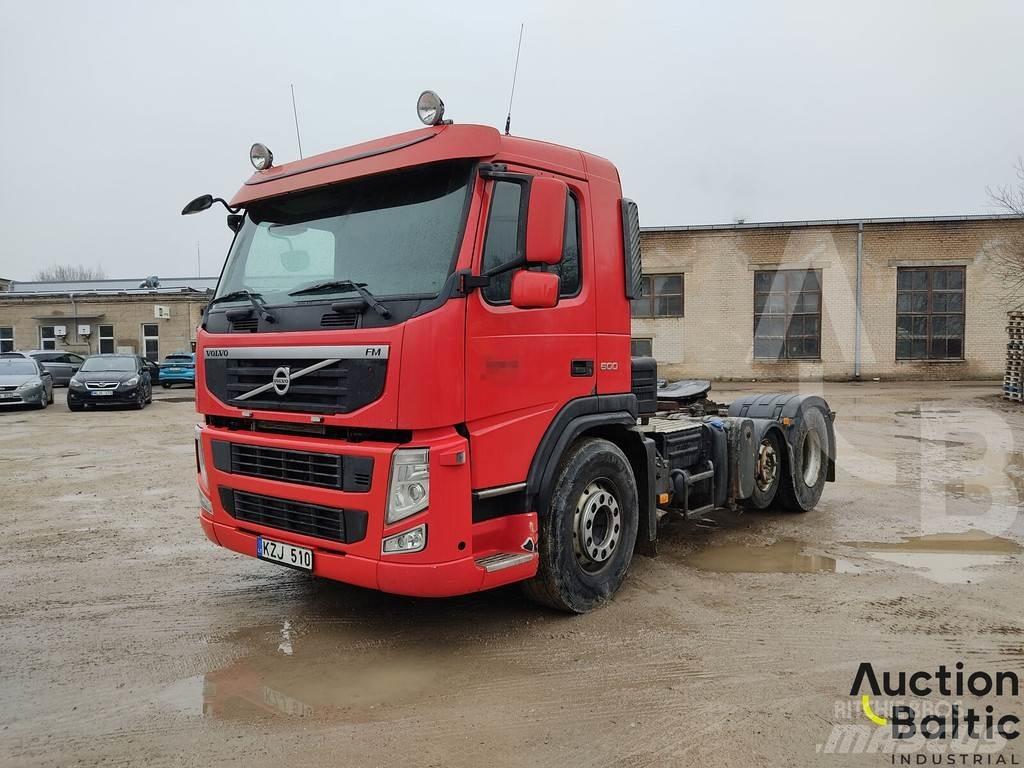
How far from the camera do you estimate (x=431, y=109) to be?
4.18m

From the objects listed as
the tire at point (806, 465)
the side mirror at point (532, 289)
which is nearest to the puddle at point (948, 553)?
the tire at point (806, 465)

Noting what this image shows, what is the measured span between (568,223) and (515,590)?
245 cm

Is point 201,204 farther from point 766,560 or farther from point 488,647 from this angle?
point 766,560

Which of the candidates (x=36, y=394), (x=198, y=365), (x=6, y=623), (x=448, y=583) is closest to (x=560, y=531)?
(x=448, y=583)

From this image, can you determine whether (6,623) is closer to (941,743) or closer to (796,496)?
(941,743)

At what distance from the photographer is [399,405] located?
3787 mm

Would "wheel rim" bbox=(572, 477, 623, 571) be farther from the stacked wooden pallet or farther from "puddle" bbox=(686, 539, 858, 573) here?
the stacked wooden pallet

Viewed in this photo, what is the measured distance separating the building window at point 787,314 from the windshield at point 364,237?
2312 centimetres

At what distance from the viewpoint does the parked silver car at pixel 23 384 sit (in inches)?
773

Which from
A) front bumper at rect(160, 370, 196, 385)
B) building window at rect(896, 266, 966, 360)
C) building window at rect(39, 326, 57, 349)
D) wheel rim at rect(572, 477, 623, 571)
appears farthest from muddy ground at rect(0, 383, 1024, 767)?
building window at rect(39, 326, 57, 349)

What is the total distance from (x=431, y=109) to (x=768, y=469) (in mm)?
4917

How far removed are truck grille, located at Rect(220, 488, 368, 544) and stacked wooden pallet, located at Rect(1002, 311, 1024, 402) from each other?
65.2 ft

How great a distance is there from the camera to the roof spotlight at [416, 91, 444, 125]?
13.6 ft

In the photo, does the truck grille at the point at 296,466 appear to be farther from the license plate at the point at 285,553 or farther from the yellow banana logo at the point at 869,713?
the yellow banana logo at the point at 869,713
